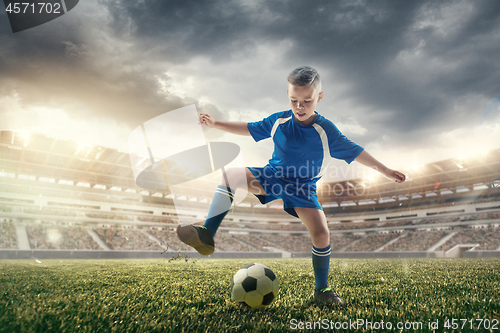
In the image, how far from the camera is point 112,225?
98.8ft

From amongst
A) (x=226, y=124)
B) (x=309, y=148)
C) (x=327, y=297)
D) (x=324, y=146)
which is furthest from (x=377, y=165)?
(x=226, y=124)

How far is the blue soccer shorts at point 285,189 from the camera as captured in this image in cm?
282

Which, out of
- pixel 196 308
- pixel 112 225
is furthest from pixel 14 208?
pixel 196 308

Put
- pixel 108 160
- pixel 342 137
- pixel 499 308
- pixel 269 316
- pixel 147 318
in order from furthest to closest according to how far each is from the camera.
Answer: pixel 108 160 < pixel 342 137 < pixel 499 308 < pixel 269 316 < pixel 147 318

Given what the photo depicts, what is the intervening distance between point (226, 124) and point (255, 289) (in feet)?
5.97

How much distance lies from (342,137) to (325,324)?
6.22 feet

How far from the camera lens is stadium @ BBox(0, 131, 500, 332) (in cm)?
184

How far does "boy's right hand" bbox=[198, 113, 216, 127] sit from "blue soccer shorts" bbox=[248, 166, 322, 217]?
0.71 meters

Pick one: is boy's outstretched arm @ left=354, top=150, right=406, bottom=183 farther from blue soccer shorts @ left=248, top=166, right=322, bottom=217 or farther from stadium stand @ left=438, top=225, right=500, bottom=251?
stadium stand @ left=438, top=225, right=500, bottom=251

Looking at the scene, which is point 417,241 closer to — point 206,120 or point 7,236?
point 206,120

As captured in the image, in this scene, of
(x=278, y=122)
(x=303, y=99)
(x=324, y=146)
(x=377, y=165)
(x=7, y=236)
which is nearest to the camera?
(x=303, y=99)

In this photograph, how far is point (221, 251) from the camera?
22953 millimetres

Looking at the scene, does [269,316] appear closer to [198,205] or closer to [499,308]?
[499,308]

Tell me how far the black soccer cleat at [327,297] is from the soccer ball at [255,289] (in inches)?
18.6
